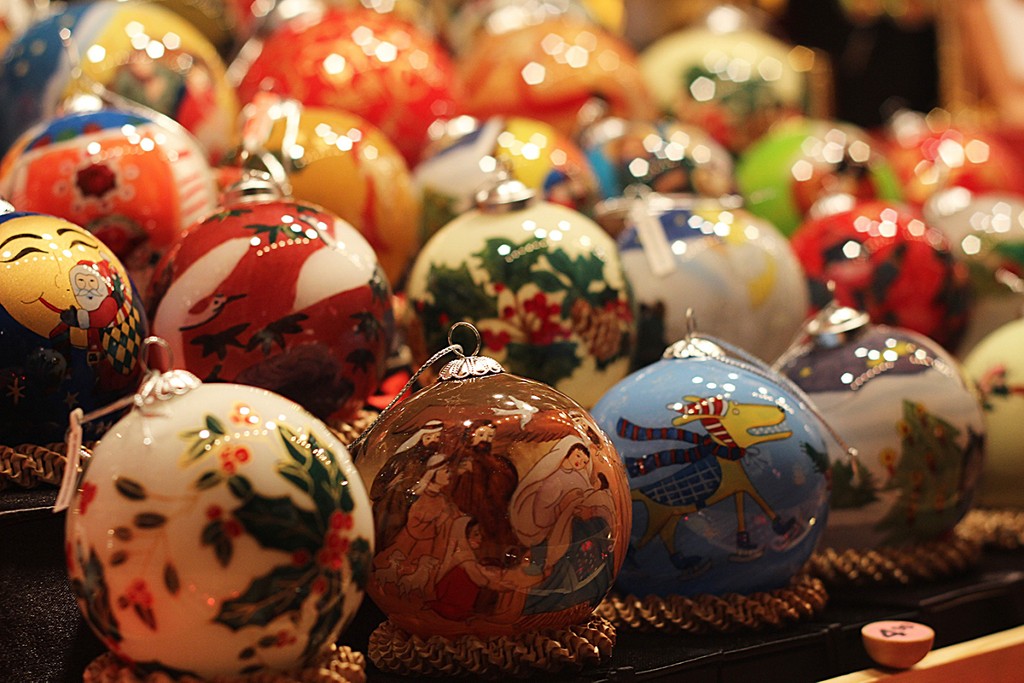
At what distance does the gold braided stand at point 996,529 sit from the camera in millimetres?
1839

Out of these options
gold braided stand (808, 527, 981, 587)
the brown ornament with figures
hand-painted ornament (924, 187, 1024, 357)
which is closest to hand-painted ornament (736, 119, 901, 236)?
hand-painted ornament (924, 187, 1024, 357)

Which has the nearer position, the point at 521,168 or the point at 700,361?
the point at 700,361

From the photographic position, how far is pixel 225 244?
4.51 feet

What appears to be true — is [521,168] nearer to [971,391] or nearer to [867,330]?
[867,330]

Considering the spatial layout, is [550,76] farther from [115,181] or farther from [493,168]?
[115,181]

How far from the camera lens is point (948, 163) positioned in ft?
8.64

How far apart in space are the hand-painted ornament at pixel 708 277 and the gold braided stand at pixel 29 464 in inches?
29.8

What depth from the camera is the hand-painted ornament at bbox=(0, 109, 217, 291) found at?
58.9 inches

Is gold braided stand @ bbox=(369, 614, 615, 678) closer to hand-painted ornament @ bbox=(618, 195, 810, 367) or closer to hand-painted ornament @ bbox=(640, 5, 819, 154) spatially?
hand-painted ornament @ bbox=(618, 195, 810, 367)

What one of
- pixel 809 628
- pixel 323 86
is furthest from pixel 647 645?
pixel 323 86

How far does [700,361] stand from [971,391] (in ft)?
1.50

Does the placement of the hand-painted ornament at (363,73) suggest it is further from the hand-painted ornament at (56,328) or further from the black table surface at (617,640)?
the black table surface at (617,640)

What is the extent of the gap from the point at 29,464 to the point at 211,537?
36cm

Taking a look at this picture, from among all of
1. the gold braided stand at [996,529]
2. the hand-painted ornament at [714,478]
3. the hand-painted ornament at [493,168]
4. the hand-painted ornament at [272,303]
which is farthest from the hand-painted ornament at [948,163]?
the hand-painted ornament at [272,303]
